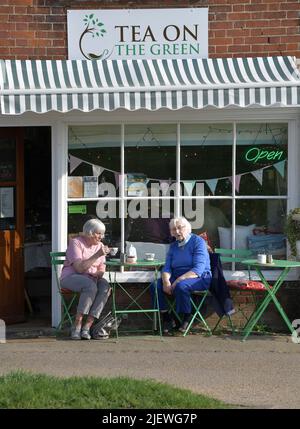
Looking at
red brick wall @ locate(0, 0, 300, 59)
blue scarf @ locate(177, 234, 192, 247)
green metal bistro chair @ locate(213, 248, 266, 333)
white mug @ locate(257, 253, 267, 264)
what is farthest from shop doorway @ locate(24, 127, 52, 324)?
white mug @ locate(257, 253, 267, 264)

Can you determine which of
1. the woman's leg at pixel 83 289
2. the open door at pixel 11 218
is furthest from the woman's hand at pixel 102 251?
the open door at pixel 11 218

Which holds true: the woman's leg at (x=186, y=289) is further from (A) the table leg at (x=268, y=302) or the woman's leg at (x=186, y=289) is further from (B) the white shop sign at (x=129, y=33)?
(B) the white shop sign at (x=129, y=33)

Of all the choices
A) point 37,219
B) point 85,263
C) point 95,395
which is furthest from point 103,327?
point 37,219

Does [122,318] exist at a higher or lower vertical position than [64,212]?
lower

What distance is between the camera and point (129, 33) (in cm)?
817

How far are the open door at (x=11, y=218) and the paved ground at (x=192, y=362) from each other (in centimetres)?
96

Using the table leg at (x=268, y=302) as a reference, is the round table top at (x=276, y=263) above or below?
above

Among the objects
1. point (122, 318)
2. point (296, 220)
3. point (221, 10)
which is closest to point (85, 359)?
point (122, 318)

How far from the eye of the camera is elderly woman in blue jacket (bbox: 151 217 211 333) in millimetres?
7699

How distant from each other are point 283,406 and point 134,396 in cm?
111

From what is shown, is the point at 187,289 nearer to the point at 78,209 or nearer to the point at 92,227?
the point at 92,227

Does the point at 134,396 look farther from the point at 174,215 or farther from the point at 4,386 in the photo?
the point at 174,215

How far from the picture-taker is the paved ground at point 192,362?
19.7ft
